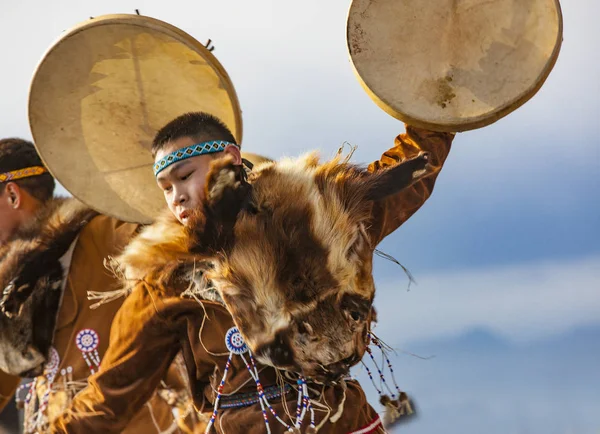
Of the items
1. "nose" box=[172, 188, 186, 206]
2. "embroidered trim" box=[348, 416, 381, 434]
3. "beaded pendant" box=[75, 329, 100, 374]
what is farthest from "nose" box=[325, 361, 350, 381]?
"beaded pendant" box=[75, 329, 100, 374]

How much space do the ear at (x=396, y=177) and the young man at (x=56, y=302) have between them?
157 centimetres

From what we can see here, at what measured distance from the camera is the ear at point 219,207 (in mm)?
3225

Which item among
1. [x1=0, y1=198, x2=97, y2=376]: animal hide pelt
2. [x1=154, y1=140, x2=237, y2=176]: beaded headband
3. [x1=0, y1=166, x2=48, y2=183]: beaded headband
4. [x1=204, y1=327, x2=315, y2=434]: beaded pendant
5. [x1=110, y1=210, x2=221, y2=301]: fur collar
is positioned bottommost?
[x1=0, y1=198, x2=97, y2=376]: animal hide pelt

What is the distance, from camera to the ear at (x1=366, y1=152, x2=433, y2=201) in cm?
335

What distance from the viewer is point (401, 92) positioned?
11.1 ft

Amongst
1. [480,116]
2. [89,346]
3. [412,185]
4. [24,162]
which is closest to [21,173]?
[24,162]

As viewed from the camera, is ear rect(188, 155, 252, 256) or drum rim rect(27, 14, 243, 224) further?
drum rim rect(27, 14, 243, 224)

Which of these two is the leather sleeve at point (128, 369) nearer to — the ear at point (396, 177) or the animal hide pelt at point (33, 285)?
the ear at point (396, 177)

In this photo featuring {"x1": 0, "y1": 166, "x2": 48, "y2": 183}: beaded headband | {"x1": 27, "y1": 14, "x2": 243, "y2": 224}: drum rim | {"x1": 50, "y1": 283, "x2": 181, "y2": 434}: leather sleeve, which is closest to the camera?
{"x1": 50, "y1": 283, "x2": 181, "y2": 434}: leather sleeve

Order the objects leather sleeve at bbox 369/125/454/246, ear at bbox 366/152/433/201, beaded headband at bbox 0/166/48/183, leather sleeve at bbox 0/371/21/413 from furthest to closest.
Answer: leather sleeve at bbox 0/371/21/413
beaded headband at bbox 0/166/48/183
leather sleeve at bbox 369/125/454/246
ear at bbox 366/152/433/201

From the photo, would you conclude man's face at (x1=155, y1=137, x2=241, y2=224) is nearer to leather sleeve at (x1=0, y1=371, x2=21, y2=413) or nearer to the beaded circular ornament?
the beaded circular ornament

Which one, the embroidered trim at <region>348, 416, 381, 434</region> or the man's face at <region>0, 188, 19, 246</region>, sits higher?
the embroidered trim at <region>348, 416, 381, 434</region>

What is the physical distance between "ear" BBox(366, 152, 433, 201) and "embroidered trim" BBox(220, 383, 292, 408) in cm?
64

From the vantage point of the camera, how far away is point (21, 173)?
4961 millimetres
